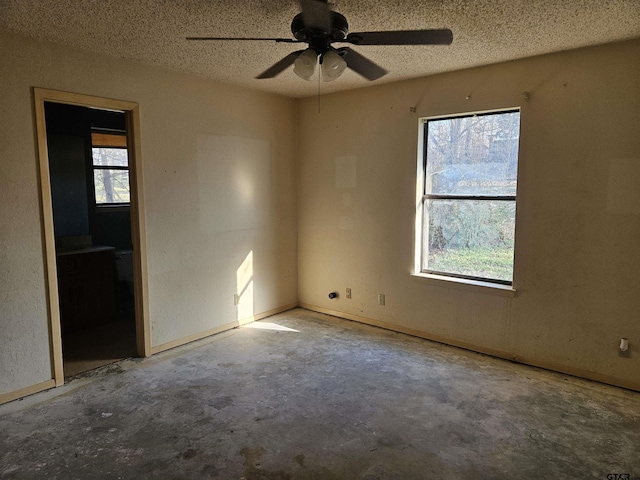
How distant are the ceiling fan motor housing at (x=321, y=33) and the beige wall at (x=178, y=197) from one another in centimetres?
187

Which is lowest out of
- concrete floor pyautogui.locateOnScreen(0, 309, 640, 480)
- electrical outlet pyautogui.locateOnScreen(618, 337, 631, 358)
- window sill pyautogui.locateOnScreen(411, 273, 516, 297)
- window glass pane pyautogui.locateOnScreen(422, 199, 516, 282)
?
concrete floor pyautogui.locateOnScreen(0, 309, 640, 480)

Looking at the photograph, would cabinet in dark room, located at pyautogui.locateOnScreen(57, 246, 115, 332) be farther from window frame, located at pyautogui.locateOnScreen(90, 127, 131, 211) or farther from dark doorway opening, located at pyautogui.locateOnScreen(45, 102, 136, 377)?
window frame, located at pyautogui.locateOnScreen(90, 127, 131, 211)

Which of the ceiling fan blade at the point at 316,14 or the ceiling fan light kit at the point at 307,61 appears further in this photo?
the ceiling fan light kit at the point at 307,61

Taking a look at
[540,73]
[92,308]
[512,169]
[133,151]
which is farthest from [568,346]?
[92,308]

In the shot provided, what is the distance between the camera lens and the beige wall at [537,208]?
310cm

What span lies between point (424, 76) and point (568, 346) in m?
2.62

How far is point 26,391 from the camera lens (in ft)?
10.0

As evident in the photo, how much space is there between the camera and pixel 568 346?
339 centimetres

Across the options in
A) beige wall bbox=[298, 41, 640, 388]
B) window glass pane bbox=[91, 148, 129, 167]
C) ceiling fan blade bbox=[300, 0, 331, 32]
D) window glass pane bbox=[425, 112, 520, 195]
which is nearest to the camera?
ceiling fan blade bbox=[300, 0, 331, 32]

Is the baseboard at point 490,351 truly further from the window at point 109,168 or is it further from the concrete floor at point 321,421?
the window at point 109,168

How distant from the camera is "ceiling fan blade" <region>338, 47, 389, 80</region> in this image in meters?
2.54

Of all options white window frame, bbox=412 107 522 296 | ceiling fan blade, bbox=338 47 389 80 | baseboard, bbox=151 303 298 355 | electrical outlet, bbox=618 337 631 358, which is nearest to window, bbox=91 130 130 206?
baseboard, bbox=151 303 298 355

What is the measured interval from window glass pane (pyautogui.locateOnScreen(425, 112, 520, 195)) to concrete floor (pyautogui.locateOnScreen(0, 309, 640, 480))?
1516 mm

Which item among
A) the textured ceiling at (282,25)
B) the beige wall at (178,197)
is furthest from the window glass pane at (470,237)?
the beige wall at (178,197)
